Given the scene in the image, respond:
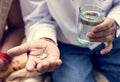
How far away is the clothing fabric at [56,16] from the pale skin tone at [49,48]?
3.1 inches

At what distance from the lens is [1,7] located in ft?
4.02

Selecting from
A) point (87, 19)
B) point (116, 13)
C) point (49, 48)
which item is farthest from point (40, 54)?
point (116, 13)

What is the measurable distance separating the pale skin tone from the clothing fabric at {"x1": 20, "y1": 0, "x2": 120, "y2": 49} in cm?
8

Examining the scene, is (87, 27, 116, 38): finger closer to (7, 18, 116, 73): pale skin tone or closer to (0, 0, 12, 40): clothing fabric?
(7, 18, 116, 73): pale skin tone

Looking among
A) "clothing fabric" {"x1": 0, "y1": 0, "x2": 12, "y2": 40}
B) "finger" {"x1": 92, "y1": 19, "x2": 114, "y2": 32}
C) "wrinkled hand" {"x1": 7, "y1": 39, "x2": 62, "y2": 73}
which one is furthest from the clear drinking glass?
"clothing fabric" {"x1": 0, "y1": 0, "x2": 12, "y2": 40}

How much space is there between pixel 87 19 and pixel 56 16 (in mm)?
246

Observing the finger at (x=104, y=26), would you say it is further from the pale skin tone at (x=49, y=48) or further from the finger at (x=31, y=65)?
the finger at (x=31, y=65)

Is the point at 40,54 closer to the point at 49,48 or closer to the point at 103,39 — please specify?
the point at 49,48

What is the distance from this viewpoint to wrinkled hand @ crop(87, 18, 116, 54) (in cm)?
108

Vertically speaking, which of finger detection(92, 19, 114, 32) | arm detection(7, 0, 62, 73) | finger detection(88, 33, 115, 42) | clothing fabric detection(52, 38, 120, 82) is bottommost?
clothing fabric detection(52, 38, 120, 82)

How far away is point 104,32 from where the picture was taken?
1118 millimetres

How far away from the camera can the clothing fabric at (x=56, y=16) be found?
49.4 inches

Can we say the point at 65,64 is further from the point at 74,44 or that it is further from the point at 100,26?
the point at 100,26

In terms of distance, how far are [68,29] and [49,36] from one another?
10 centimetres
